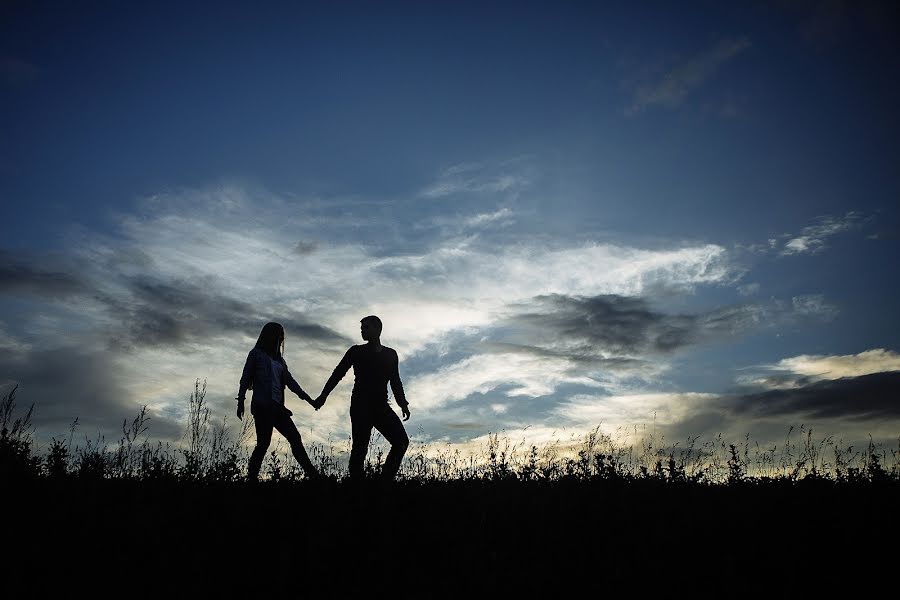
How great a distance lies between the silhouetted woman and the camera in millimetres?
8906

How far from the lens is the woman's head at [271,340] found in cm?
923

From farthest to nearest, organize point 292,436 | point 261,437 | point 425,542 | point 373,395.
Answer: point 292,436 < point 261,437 < point 373,395 < point 425,542

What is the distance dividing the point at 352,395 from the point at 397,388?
0.73m

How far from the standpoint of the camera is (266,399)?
29.4ft

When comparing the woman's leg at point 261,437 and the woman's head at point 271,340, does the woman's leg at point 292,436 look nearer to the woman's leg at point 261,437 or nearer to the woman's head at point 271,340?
the woman's leg at point 261,437

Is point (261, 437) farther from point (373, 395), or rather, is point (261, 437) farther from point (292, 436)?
point (373, 395)

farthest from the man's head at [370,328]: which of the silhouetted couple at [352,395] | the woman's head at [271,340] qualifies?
the woman's head at [271,340]

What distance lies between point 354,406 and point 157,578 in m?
4.16

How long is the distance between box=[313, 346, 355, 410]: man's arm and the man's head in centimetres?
30

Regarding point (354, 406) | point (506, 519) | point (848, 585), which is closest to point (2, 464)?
point (354, 406)

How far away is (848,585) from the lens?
15.6 ft

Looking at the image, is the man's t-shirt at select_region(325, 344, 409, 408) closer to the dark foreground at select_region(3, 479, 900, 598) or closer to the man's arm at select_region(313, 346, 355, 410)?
the man's arm at select_region(313, 346, 355, 410)

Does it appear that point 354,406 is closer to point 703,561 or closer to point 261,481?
point 261,481

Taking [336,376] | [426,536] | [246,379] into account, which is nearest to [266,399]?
[246,379]
